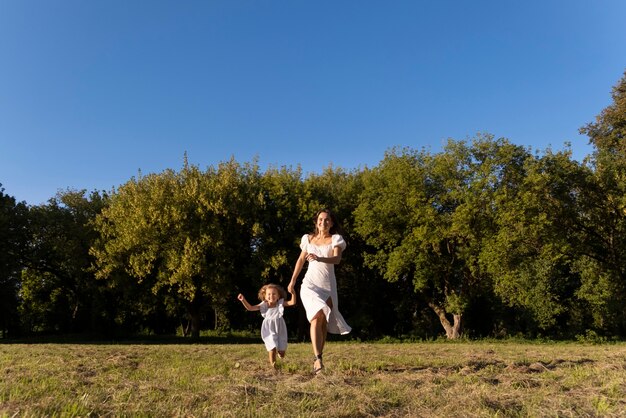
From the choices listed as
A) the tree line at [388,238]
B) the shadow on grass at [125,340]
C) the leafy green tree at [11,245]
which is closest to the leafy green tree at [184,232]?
the tree line at [388,238]

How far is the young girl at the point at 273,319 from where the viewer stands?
6.73 metres

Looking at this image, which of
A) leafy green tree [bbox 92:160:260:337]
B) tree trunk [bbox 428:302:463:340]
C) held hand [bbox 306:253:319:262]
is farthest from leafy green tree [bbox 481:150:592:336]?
held hand [bbox 306:253:319:262]

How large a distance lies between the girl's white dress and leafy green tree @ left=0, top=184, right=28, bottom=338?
85.9 ft

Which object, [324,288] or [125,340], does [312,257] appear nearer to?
[324,288]

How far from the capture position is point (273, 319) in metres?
6.98

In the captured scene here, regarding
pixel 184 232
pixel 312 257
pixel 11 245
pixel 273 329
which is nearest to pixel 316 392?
pixel 312 257

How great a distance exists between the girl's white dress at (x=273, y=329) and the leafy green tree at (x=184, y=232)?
1704 cm

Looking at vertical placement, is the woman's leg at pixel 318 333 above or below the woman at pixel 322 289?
below

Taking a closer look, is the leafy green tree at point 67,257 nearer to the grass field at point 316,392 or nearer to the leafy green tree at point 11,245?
the leafy green tree at point 11,245

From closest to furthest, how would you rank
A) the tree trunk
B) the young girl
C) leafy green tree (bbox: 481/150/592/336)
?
1. the young girl
2. leafy green tree (bbox: 481/150/592/336)
3. the tree trunk

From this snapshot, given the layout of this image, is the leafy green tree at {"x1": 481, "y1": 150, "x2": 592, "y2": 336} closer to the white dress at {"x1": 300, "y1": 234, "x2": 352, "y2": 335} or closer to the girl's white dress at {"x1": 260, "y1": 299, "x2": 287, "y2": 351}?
the girl's white dress at {"x1": 260, "y1": 299, "x2": 287, "y2": 351}

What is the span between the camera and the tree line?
74.0ft

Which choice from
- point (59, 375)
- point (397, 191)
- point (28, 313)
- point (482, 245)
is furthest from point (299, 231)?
point (28, 313)

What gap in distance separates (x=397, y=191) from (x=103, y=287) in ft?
63.4
